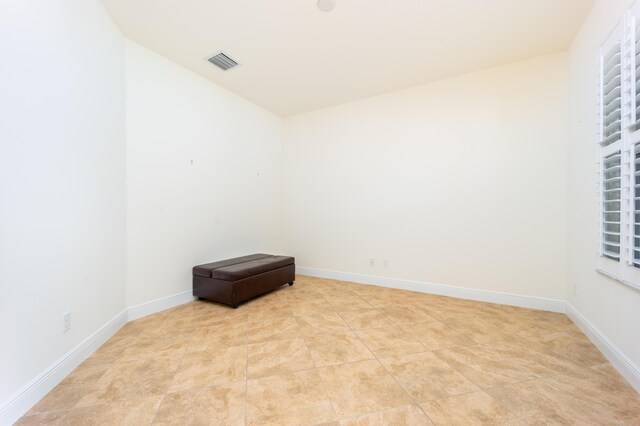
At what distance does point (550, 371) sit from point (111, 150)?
4.01m

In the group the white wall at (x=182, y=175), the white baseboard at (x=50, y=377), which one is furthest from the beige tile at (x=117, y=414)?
the white wall at (x=182, y=175)

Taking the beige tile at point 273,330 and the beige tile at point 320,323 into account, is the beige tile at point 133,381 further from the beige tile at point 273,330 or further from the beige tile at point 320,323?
the beige tile at point 320,323

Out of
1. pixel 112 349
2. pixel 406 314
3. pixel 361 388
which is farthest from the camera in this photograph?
pixel 406 314

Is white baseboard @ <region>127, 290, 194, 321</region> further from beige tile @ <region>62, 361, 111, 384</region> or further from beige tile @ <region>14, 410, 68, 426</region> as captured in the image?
beige tile @ <region>14, 410, 68, 426</region>

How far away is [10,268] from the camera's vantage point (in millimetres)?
1398

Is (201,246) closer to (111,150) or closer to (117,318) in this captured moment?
(117,318)

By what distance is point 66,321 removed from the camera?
5.91 ft

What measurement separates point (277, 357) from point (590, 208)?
10.0 feet

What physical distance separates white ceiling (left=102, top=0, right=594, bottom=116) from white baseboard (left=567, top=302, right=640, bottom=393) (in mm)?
2824

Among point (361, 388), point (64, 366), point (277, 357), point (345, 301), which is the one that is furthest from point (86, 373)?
point (345, 301)

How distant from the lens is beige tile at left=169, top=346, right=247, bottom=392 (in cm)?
168

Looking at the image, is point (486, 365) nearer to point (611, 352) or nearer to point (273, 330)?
point (611, 352)

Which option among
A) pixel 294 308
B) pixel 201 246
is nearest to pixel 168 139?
pixel 201 246

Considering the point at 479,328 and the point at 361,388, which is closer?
the point at 361,388
